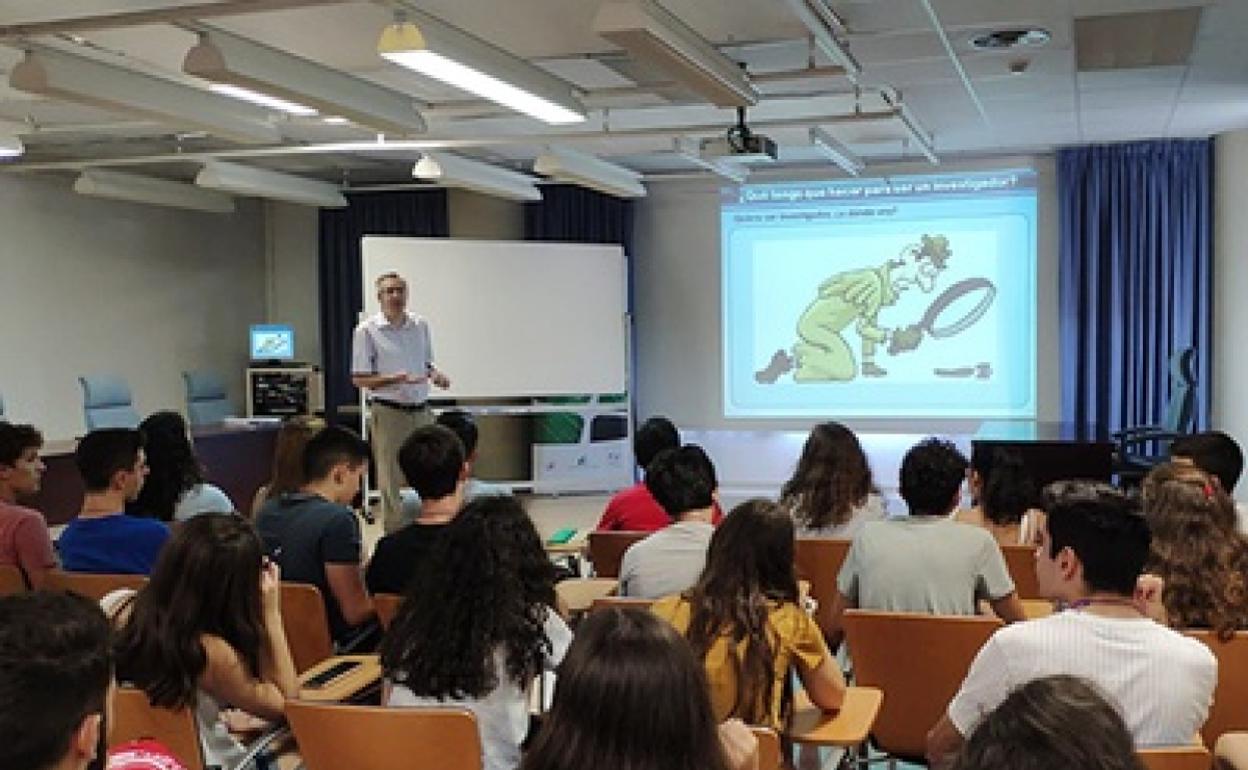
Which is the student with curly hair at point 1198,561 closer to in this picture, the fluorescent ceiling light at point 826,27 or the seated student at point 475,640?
the seated student at point 475,640

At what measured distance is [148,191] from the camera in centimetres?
897

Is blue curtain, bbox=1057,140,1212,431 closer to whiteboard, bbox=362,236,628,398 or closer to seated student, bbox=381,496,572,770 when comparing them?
whiteboard, bbox=362,236,628,398

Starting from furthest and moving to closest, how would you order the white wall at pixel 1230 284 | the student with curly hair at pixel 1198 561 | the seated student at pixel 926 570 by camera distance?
the white wall at pixel 1230 284, the seated student at pixel 926 570, the student with curly hair at pixel 1198 561

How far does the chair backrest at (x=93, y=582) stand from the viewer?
318cm

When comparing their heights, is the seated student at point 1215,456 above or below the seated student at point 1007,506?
above

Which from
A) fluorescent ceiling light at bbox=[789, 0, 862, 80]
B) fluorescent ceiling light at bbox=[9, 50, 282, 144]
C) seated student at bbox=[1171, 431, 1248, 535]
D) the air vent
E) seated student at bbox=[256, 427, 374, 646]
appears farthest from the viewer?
the air vent

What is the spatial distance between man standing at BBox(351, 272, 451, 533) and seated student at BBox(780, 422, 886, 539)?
3316 mm

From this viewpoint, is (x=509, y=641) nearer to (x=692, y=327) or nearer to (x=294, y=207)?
(x=692, y=327)

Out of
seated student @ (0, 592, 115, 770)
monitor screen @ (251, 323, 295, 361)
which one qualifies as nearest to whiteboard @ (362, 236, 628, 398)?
monitor screen @ (251, 323, 295, 361)

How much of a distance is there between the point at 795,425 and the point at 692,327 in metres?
1.25

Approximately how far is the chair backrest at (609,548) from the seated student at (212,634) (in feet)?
5.32

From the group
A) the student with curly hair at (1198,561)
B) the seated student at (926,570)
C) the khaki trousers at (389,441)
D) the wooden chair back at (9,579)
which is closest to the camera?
the student with curly hair at (1198,561)

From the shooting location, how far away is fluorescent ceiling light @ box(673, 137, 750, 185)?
25.7 feet

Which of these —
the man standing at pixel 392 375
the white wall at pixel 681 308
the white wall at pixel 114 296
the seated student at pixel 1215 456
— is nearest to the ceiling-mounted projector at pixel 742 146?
the man standing at pixel 392 375
